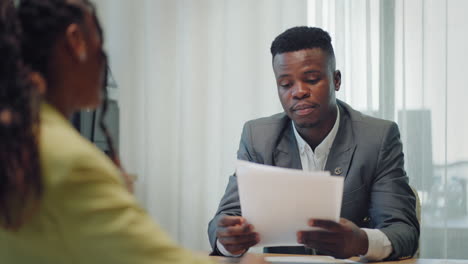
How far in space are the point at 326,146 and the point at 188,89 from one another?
155cm

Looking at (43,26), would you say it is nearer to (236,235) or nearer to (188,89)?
(236,235)

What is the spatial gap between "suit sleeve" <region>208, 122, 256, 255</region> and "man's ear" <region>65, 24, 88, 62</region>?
1105 mm

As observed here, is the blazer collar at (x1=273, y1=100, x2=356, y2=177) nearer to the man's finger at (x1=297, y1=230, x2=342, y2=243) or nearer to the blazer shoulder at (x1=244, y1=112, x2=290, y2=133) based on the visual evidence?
the blazer shoulder at (x1=244, y1=112, x2=290, y2=133)

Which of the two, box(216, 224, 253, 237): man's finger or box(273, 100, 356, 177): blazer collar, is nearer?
box(216, 224, 253, 237): man's finger

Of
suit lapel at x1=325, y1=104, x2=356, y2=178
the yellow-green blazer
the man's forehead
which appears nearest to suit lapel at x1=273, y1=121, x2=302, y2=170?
suit lapel at x1=325, y1=104, x2=356, y2=178

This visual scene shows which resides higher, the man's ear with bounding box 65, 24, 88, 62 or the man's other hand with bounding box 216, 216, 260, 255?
the man's ear with bounding box 65, 24, 88, 62

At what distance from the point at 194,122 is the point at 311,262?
1.99m

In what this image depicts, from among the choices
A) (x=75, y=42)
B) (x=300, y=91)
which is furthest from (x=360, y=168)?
(x=75, y=42)

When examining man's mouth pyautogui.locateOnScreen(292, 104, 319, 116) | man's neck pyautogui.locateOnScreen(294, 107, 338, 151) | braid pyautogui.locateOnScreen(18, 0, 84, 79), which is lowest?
man's neck pyautogui.locateOnScreen(294, 107, 338, 151)

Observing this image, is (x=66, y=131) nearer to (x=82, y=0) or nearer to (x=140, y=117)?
(x=82, y=0)

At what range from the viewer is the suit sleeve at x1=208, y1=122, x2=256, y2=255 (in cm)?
184

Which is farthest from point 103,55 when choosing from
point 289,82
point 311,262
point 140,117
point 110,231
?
point 140,117

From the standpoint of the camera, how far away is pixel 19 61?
729mm

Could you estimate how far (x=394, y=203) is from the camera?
183 cm
